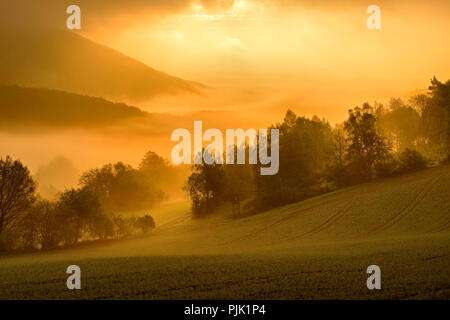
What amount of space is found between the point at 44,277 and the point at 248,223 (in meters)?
40.1

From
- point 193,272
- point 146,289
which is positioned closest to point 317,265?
point 193,272

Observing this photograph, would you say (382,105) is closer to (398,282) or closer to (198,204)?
(198,204)

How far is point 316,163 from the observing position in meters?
79.8

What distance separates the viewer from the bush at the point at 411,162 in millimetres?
64812

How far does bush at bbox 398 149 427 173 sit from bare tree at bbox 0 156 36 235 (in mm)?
55988

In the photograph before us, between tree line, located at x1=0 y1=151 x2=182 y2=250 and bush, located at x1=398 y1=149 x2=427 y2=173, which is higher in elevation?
bush, located at x1=398 y1=149 x2=427 y2=173

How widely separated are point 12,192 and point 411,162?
59189mm

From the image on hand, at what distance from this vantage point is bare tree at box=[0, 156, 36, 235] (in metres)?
49.6
